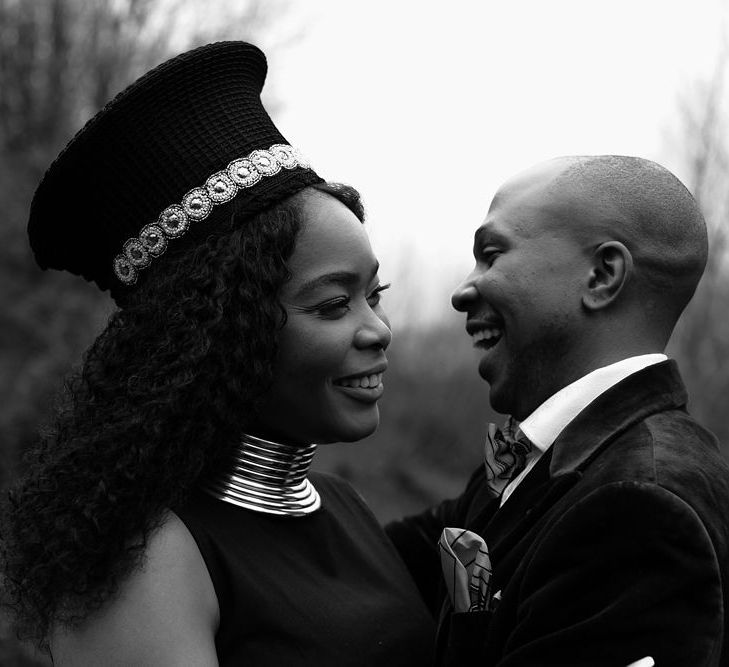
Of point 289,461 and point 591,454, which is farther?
point 289,461

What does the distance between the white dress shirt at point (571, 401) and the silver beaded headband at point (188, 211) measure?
100cm

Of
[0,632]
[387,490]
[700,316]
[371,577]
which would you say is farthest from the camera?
[700,316]

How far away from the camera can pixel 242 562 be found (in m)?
2.61

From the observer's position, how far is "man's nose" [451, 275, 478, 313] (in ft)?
10.3

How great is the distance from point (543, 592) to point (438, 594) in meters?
0.98

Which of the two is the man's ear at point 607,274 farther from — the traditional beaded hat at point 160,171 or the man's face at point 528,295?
the traditional beaded hat at point 160,171

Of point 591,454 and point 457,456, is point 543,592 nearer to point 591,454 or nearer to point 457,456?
point 591,454

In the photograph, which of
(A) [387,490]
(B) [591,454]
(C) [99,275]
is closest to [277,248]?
(C) [99,275]

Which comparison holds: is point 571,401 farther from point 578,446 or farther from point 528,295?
point 528,295

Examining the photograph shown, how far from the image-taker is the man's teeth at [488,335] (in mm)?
3131

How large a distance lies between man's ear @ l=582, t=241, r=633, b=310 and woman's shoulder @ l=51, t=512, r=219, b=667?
1321mm

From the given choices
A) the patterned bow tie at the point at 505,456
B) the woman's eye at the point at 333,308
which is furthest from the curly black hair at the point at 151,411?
the patterned bow tie at the point at 505,456

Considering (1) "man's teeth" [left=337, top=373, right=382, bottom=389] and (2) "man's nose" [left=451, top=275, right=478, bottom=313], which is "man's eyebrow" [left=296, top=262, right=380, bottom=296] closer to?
(1) "man's teeth" [left=337, top=373, right=382, bottom=389]

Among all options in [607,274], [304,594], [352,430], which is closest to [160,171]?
[352,430]
